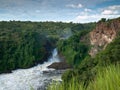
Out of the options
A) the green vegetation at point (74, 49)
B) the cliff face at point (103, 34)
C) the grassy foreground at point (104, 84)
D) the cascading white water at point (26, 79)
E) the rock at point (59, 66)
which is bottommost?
the cascading white water at point (26, 79)

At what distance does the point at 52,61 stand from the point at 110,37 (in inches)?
342

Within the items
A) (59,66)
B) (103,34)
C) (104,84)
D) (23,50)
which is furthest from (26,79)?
(104,84)

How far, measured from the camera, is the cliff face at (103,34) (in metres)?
36.5

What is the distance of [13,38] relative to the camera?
48188mm

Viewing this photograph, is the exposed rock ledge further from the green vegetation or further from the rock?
the green vegetation

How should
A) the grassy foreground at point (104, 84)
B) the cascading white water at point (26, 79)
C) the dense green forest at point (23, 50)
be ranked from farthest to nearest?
the dense green forest at point (23, 50), the cascading white water at point (26, 79), the grassy foreground at point (104, 84)

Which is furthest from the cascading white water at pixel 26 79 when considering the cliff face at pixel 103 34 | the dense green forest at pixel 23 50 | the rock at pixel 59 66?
the cliff face at pixel 103 34

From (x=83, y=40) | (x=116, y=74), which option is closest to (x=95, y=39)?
(x=83, y=40)

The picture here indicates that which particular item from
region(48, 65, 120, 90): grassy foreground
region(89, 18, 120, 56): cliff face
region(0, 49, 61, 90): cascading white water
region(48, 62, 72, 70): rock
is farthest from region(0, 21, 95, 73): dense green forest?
region(48, 65, 120, 90): grassy foreground

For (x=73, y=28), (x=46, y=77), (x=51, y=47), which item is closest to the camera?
(x=46, y=77)

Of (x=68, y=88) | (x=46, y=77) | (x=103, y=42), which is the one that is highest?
(x=68, y=88)

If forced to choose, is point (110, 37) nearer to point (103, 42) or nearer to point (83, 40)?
point (103, 42)

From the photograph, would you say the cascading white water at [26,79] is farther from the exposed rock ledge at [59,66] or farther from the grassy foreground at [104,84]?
the grassy foreground at [104,84]

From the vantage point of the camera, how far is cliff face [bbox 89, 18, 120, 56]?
3647 centimetres
